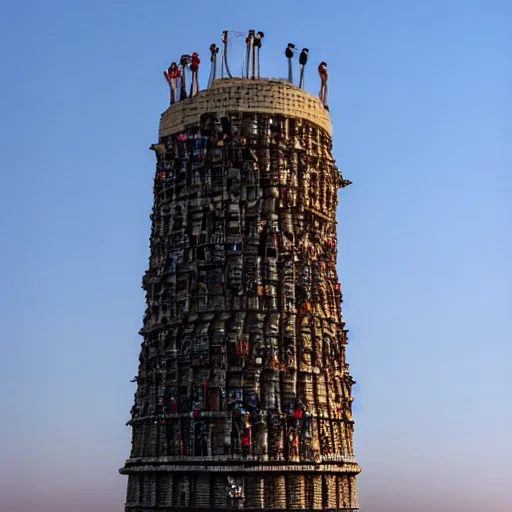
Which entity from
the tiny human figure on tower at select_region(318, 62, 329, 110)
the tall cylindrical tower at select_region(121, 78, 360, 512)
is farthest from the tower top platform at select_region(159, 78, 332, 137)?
the tiny human figure on tower at select_region(318, 62, 329, 110)

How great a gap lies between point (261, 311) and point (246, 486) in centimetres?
720

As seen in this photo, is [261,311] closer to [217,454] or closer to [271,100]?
[217,454]

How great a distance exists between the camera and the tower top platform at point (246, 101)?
157 feet

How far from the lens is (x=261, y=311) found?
45438 millimetres

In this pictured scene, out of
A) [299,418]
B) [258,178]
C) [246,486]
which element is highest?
[258,178]

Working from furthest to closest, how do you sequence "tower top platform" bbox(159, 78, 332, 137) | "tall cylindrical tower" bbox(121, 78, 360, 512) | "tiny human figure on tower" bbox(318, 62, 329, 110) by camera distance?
1. "tiny human figure on tower" bbox(318, 62, 329, 110)
2. "tower top platform" bbox(159, 78, 332, 137)
3. "tall cylindrical tower" bbox(121, 78, 360, 512)

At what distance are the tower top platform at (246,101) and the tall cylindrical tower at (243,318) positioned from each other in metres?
0.06

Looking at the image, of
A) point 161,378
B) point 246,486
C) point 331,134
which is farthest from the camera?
point 331,134

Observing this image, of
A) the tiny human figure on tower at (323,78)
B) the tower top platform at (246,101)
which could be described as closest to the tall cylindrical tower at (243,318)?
the tower top platform at (246,101)

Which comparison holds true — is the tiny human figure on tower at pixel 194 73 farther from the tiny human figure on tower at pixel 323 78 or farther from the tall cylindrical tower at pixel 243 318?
the tiny human figure on tower at pixel 323 78

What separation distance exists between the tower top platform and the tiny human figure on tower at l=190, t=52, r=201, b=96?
27.7 inches

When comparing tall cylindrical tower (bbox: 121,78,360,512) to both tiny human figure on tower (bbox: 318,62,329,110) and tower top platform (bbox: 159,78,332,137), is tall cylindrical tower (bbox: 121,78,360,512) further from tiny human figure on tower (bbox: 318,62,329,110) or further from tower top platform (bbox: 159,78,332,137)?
tiny human figure on tower (bbox: 318,62,329,110)

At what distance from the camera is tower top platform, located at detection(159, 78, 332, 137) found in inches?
1881

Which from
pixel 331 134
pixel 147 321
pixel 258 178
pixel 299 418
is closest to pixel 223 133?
pixel 258 178
